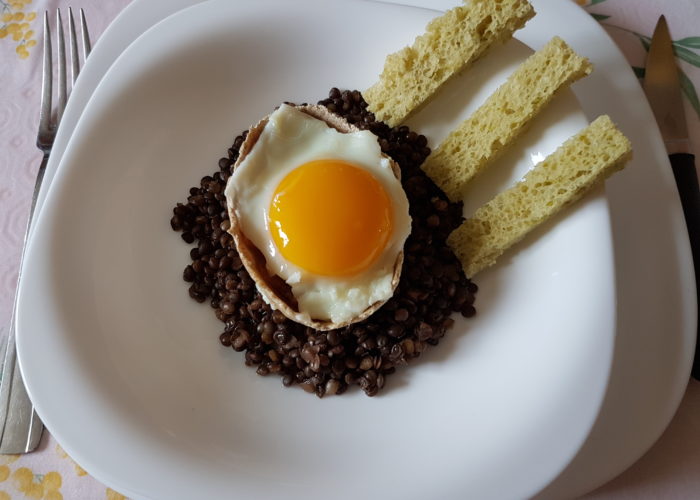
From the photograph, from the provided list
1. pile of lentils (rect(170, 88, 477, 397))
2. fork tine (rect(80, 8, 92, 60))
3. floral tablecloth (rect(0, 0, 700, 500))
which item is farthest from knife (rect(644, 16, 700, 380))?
fork tine (rect(80, 8, 92, 60))

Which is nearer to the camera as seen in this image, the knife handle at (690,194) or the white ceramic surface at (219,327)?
the white ceramic surface at (219,327)

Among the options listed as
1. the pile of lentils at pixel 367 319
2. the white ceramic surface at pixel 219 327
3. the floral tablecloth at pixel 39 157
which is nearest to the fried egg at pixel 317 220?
the pile of lentils at pixel 367 319

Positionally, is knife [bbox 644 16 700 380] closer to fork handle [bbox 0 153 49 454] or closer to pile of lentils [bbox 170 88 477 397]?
pile of lentils [bbox 170 88 477 397]

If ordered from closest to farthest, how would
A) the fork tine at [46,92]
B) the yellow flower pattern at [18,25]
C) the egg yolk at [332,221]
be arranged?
the egg yolk at [332,221] < the fork tine at [46,92] < the yellow flower pattern at [18,25]

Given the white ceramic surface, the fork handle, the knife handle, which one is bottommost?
the fork handle

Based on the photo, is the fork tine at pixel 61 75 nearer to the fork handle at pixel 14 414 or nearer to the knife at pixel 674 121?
the fork handle at pixel 14 414
